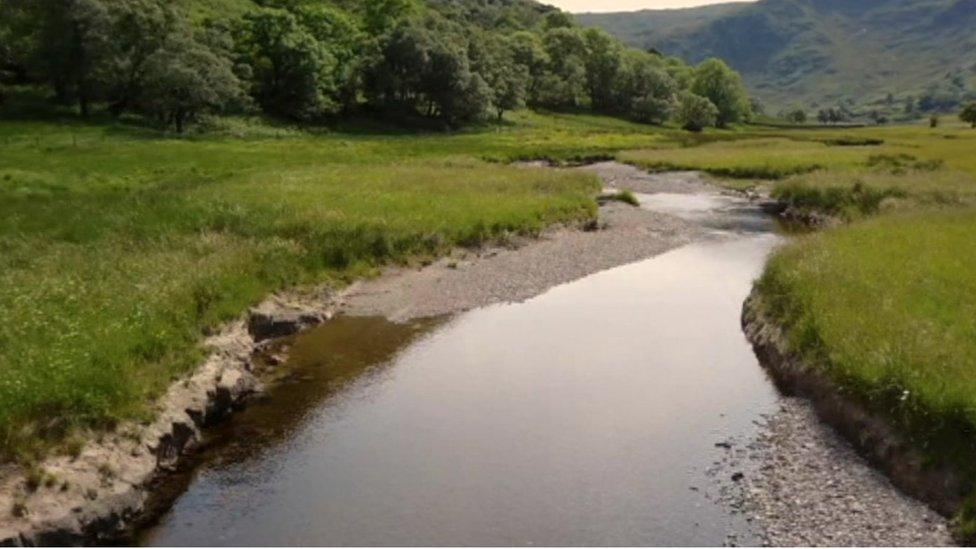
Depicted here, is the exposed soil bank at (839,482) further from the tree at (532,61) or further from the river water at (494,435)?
the tree at (532,61)

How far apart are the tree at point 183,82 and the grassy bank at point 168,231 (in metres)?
4.81

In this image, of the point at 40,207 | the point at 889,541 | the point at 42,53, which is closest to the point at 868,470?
the point at 889,541

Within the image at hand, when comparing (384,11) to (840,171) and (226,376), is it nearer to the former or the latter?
(840,171)

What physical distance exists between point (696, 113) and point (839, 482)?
5819 inches

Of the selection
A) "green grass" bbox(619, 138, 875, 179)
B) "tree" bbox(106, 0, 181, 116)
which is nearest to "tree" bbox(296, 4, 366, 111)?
"tree" bbox(106, 0, 181, 116)

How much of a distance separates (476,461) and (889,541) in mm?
8455

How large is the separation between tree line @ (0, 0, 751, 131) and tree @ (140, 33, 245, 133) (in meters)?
0.15

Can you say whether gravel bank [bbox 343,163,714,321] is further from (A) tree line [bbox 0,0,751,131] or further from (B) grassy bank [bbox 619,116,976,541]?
(A) tree line [bbox 0,0,751,131]

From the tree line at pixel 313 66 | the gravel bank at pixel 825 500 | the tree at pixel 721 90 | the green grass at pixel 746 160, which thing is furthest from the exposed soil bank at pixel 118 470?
the tree at pixel 721 90

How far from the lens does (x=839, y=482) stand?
57.7 ft

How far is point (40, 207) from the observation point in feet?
119

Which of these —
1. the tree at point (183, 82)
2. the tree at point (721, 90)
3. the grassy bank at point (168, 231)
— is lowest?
the grassy bank at point (168, 231)

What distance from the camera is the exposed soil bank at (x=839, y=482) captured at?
15555mm

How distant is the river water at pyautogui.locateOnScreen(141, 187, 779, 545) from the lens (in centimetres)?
1611
